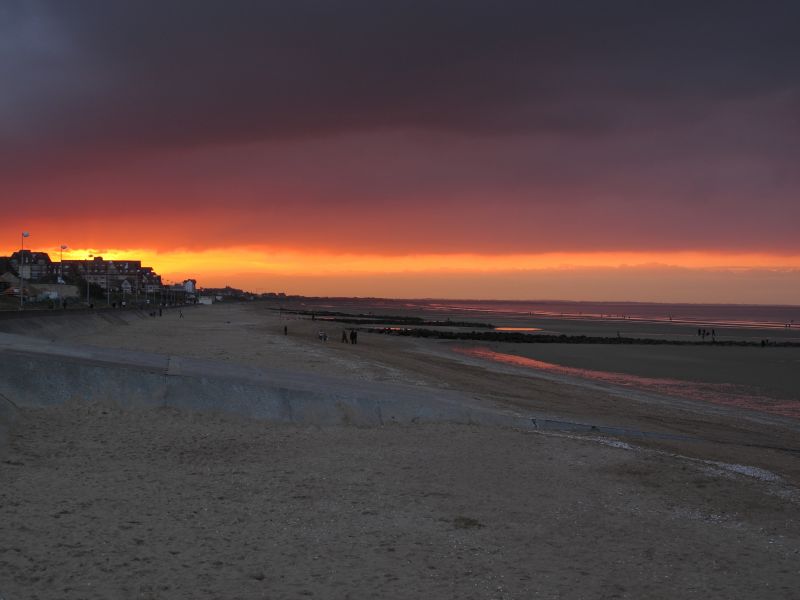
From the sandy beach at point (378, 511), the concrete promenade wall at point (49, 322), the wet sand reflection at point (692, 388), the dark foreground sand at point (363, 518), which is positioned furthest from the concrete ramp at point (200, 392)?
the concrete promenade wall at point (49, 322)

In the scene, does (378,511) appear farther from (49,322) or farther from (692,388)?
(49,322)

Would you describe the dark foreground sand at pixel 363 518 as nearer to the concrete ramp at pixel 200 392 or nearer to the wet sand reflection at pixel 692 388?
the concrete ramp at pixel 200 392

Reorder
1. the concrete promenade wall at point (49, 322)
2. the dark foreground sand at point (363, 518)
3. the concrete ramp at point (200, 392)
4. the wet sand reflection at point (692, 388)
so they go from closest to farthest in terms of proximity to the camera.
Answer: the dark foreground sand at point (363, 518) < the concrete ramp at point (200, 392) < the wet sand reflection at point (692, 388) < the concrete promenade wall at point (49, 322)

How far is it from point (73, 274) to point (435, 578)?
206m

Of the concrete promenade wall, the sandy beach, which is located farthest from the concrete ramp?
the concrete promenade wall

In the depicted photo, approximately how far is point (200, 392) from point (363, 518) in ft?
25.0

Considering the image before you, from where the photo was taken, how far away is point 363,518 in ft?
28.2

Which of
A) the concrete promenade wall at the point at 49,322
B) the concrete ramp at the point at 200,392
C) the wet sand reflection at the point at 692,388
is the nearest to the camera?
the concrete ramp at the point at 200,392

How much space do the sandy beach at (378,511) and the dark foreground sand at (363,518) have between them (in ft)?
0.11

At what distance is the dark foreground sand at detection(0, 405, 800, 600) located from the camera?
21.7 ft

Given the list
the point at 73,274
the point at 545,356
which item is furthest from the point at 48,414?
the point at 73,274

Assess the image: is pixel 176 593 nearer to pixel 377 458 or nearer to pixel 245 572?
pixel 245 572

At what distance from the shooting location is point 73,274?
187 meters

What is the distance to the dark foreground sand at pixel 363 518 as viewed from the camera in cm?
662
